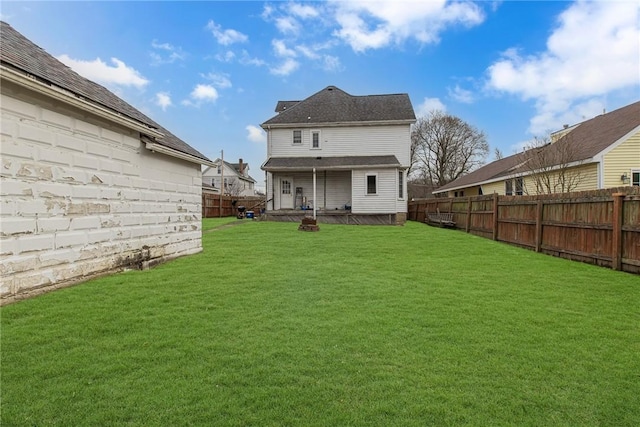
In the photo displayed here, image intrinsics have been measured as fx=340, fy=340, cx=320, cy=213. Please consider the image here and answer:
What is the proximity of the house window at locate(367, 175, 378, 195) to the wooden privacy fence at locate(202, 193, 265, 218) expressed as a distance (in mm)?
10673

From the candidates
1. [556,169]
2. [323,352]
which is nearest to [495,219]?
[556,169]

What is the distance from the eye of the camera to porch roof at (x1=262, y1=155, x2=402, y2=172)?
20.8 meters

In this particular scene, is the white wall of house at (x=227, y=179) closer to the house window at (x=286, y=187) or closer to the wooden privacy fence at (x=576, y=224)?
the house window at (x=286, y=187)

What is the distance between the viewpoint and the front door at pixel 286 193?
22.9 m

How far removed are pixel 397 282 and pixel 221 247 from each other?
6.41m

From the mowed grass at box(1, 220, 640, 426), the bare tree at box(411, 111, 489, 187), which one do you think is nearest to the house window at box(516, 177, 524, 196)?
the mowed grass at box(1, 220, 640, 426)

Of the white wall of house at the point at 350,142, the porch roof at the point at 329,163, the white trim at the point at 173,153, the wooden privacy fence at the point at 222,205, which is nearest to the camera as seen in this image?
the white trim at the point at 173,153

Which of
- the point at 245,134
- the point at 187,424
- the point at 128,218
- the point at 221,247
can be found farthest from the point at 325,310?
the point at 245,134

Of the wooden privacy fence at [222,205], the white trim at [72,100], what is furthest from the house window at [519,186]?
the white trim at [72,100]

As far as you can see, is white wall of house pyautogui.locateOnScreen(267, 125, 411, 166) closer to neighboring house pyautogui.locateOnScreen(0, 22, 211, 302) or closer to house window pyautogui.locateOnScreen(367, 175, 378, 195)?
house window pyautogui.locateOnScreen(367, 175, 378, 195)

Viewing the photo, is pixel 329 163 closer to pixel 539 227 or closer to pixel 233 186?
pixel 539 227

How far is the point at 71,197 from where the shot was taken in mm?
6090

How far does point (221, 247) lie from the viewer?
10992 millimetres

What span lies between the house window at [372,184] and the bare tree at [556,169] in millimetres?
8411
